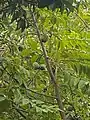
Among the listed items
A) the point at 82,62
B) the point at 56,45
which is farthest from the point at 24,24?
the point at 82,62

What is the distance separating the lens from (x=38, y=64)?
233cm

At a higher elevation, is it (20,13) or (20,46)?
(20,13)

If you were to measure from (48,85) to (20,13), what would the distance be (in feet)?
2.01

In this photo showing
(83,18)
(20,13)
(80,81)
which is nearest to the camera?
(20,13)

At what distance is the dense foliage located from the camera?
82.4 inches

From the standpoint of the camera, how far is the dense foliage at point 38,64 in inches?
82.4

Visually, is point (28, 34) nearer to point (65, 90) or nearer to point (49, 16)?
point (49, 16)

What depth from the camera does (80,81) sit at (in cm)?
218

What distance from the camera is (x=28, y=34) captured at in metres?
2.40

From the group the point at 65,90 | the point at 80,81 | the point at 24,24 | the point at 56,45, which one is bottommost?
the point at 65,90

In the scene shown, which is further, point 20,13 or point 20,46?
point 20,46

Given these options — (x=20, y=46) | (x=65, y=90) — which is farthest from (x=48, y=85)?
(x=20, y=46)

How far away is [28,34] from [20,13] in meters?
0.45

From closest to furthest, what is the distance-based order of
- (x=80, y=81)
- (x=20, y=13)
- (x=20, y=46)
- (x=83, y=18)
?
1. (x=20, y=13)
2. (x=80, y=81)
3. (x=20, y=46)
4. (x=83, y=18)
